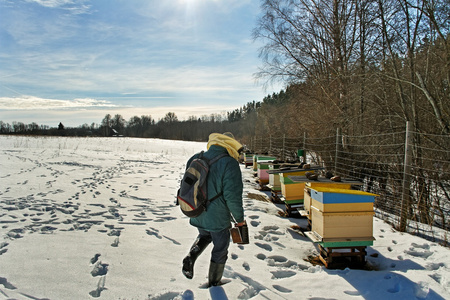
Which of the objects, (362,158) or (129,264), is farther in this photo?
(362,158)

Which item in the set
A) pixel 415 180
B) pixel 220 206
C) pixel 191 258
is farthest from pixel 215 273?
pixel 415 180

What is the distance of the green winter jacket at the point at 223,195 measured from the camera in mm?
2766

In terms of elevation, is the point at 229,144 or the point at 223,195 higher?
the point at 229,144

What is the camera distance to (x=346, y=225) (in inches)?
142

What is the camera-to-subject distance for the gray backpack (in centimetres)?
275

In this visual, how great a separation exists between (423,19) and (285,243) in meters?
6.27

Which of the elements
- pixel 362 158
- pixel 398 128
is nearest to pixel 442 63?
pixel 398 128

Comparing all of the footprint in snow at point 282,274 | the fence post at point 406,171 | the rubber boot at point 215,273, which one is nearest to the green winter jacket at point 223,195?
the rubber boot at point 215,273

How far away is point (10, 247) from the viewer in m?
3.71

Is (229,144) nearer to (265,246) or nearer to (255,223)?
(265,246)

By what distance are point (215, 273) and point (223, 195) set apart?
86cm

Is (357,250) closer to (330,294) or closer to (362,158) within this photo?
(330,294)

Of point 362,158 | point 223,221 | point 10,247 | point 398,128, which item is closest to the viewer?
point 223,221

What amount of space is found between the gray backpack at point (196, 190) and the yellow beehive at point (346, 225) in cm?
168
